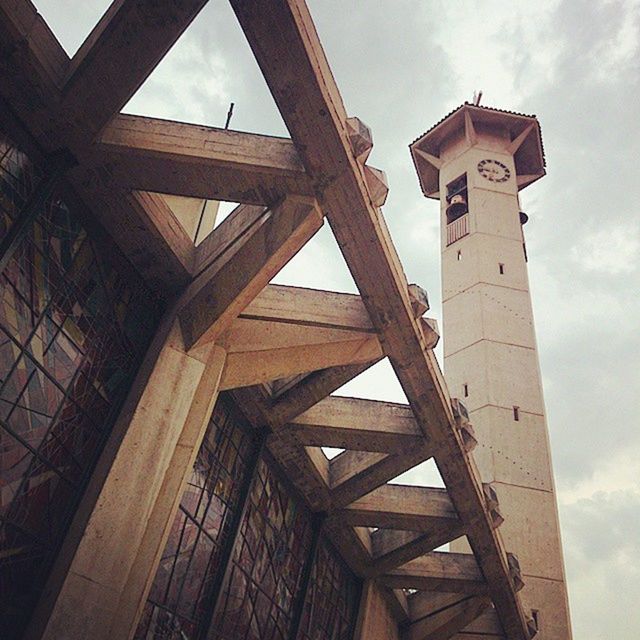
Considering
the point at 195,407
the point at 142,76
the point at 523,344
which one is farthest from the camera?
the point at 523,344

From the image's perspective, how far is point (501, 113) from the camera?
25016 millimetres

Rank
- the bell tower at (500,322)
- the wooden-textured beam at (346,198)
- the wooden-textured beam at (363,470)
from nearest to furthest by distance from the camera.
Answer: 1. the wooden-textured beam at (346,198)
2. the wooden-textured beam at (363,470)
3. the bell tower at (500,322)

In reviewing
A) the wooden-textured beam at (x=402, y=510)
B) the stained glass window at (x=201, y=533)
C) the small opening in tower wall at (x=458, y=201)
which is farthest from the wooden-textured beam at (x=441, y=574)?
the small opening in tower wall at (x=458, y=201)

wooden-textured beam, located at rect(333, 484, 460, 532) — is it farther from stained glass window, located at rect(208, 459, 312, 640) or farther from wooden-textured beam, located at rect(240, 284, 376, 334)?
wooden-textured beam, located at rect(240, 284, 376, 334)

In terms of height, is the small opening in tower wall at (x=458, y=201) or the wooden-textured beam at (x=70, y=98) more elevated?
the small opening in tower wall at (x=458, y=201)

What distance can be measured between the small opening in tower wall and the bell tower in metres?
0.04

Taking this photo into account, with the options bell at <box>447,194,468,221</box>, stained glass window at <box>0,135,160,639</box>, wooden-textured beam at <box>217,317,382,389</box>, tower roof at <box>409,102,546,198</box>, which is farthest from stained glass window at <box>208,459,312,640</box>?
tower roof at <box>409,102,546,198</box>

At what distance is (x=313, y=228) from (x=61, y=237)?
2.22m

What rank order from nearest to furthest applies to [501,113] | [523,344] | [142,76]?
[142,76]
[523,344]
[501,113]

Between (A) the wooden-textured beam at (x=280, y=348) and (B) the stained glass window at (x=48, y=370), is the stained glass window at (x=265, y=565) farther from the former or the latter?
(B) the stained glass window at (x=48, y=370)

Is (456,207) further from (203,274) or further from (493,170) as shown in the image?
(203,274)

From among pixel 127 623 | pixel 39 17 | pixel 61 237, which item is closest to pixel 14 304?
pixel 61 237

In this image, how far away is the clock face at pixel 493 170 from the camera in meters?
23.5

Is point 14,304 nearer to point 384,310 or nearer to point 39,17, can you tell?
point 39,17
